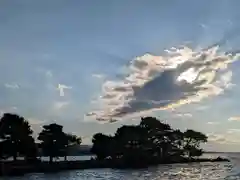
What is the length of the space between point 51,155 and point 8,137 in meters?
21.2

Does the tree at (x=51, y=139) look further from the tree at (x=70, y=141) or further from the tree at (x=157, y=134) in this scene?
the tree at (x=157, y=134)

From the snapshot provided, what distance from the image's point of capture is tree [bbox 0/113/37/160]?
125m

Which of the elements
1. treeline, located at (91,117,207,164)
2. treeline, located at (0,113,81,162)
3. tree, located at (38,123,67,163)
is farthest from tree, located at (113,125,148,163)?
treeline, located at (0,113,81,162)

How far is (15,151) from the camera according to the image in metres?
126

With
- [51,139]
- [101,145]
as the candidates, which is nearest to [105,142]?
[101,145]

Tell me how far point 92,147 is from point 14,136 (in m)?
48.1

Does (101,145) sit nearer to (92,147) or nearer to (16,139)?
(92,147)

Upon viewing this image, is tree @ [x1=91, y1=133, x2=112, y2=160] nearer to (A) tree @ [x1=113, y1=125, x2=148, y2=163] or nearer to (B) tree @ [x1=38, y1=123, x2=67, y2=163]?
(A) tree @ [x1=113, y1=125, x2=148, y2=163]

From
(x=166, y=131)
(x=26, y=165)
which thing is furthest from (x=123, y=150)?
(x=26, y=165)

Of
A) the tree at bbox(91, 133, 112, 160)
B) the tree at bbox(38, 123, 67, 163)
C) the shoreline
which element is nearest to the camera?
the shoreline

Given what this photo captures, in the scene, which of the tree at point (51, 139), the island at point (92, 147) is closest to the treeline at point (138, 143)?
the island at point (92, 147)

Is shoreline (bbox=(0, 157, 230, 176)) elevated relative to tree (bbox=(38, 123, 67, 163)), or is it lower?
lower

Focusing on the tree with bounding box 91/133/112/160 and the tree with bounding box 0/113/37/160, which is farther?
the tree with bounding box 91/133/112/160

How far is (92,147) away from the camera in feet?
549
